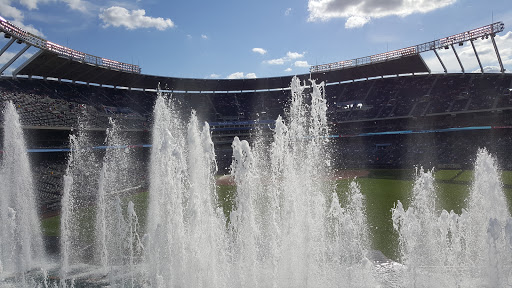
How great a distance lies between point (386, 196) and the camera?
21.5 metres

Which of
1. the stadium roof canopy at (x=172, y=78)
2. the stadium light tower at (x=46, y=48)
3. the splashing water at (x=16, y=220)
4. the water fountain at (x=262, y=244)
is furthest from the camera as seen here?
the stadium roof canopy at (x=172, y=78)

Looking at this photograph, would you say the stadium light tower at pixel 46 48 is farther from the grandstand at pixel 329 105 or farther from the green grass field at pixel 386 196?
the green grass field at pixel 386 196

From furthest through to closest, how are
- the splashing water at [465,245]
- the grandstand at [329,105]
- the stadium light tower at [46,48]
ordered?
1. the grandstand at [329,105]
2. the stadium light tower at [46,48]
3. the splashing water at [465,245]

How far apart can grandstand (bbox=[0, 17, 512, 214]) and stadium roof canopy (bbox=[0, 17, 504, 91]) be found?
0.12m

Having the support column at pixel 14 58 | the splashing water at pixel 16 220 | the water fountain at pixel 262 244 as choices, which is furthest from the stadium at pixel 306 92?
the water fountain at pixel 262 244

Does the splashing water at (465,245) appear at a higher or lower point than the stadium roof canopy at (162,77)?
lower

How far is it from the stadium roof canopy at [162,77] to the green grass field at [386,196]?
1286cm

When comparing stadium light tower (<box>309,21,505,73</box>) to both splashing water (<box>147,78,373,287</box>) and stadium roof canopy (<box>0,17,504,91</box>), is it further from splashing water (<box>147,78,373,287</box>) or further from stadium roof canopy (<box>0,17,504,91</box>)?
splashing water (<box>147,78,373,287</box>)

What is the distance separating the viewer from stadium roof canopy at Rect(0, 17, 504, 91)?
108ft

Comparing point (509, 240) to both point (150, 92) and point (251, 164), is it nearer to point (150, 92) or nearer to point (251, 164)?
point (251, 164)

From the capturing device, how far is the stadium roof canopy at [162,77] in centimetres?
3297

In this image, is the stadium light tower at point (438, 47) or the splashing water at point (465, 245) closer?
the splashing water at point (465, 245)

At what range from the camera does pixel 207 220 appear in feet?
35.7

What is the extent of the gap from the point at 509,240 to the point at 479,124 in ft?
104
